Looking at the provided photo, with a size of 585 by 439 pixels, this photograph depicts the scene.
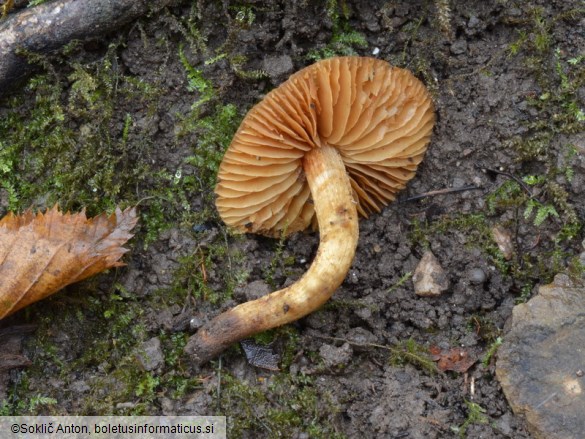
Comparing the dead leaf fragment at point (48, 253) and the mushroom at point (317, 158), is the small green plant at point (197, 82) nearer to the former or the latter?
the mushroom at point (317, 158)

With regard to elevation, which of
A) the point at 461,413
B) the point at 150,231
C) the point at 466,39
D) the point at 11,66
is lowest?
the point at 461,413

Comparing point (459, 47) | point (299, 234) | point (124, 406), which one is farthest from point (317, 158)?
point (124, 406)

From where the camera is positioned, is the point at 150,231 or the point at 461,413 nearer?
the point at 461,413

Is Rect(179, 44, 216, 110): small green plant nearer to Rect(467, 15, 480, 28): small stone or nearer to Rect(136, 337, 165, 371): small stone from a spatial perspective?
Rect(136, 337, 165, 371): small stone

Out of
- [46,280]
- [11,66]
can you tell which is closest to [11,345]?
[46,280]

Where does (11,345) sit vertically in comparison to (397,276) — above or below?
above

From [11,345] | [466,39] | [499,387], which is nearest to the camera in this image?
[499,387]

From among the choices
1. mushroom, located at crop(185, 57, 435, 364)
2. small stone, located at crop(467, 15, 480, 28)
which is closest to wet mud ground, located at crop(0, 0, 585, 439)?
small stone, located at crop(467, 15, 480, 28)

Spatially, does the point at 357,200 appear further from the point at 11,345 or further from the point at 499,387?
the point at 11,345

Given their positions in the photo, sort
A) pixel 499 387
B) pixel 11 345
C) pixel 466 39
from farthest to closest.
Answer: pixel 466 39
pixel 11 345
pixel 499 387
